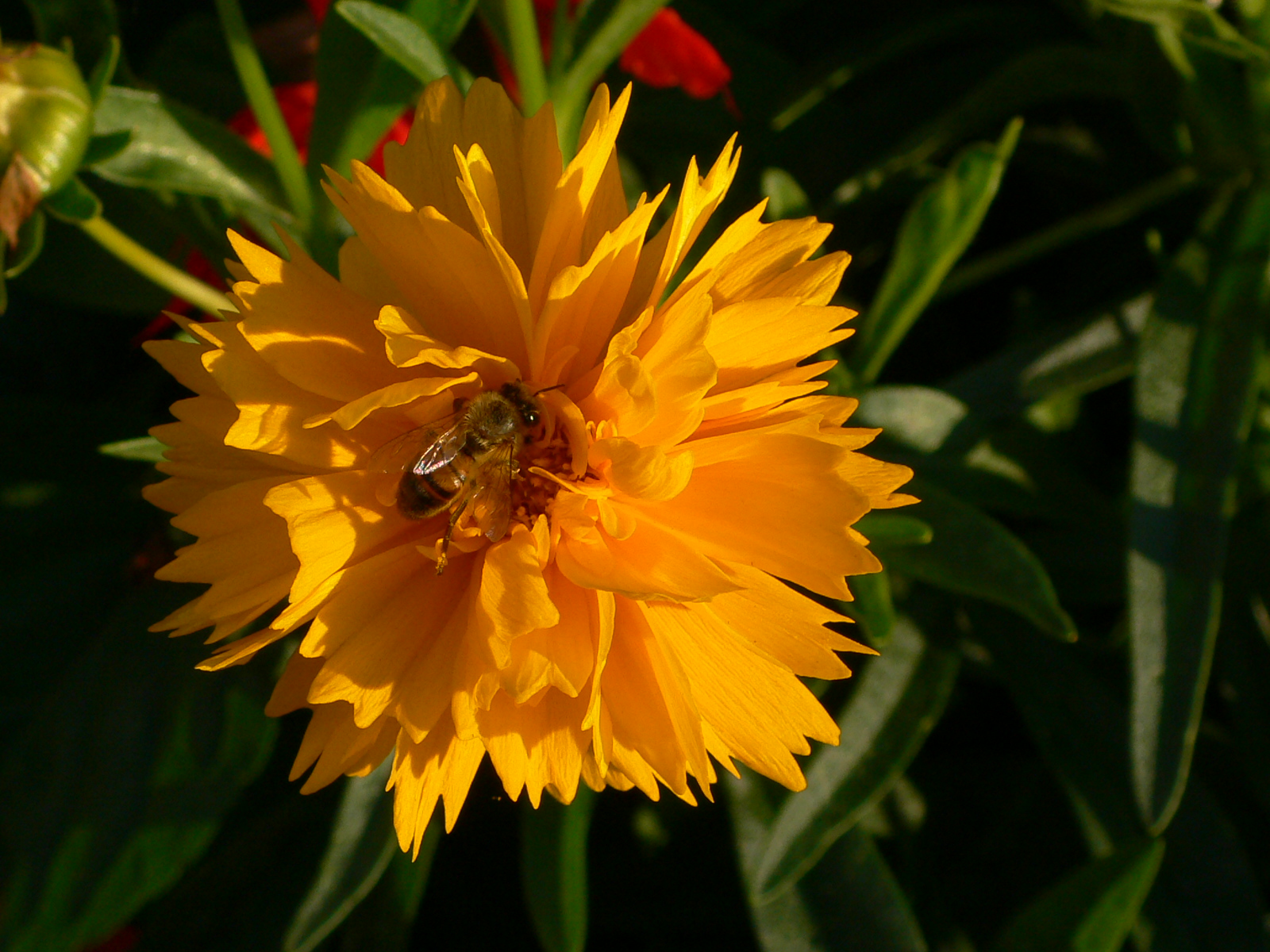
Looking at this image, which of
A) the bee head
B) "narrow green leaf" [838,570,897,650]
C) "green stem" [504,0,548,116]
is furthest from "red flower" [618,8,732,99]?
"narrow green leaf" [838,570,897,650]

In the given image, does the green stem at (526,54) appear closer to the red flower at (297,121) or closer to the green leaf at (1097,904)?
the red flower at (297,121)

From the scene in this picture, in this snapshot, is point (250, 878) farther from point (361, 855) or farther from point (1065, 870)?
point (1065, 870)

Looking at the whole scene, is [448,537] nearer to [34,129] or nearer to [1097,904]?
[34,129]

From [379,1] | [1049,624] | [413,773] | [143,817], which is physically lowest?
[143,817]

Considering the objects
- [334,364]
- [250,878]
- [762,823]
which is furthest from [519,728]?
[250,878]

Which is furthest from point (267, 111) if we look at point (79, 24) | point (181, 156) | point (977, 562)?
point (977, 562)

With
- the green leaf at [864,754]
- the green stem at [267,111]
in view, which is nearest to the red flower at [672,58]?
the green stem at [267,111]
